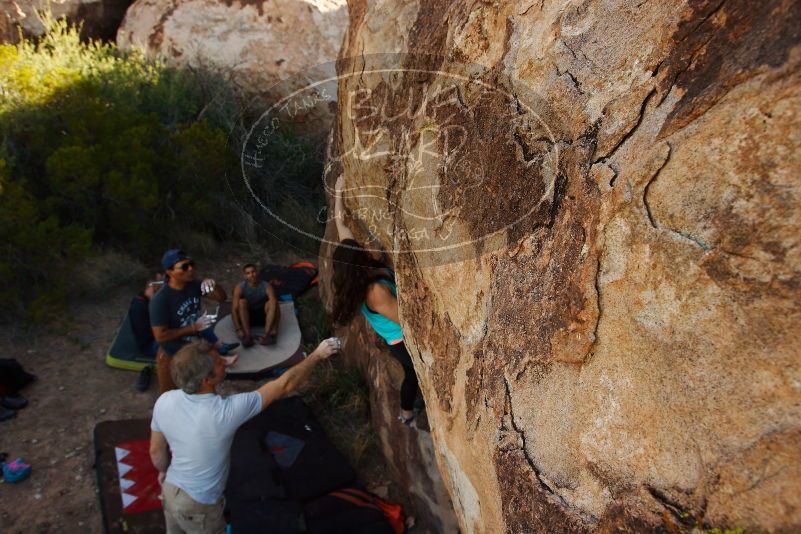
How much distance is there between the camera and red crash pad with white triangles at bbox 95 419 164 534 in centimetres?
347

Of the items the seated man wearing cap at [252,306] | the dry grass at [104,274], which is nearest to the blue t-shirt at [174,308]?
the seated man wearing cap at [252,306]

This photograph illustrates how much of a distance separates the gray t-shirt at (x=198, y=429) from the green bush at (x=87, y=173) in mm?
3128

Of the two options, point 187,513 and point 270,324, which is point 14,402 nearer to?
point 270,324

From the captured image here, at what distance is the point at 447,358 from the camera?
2.18m

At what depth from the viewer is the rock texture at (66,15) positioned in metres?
7.76

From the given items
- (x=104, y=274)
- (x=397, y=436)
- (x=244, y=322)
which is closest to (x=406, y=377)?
(x=397, y=436)

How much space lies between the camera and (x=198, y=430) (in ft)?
8.10

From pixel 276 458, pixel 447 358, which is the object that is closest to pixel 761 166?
pixel 447 358

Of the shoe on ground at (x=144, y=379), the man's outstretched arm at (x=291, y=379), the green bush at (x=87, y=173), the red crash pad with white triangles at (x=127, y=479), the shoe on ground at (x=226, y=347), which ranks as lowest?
the red crash pad with white triangles at (x=127, y=479)

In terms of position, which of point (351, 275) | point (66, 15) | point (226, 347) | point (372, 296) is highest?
point (66, 15)

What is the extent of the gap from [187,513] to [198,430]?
0.48 metres

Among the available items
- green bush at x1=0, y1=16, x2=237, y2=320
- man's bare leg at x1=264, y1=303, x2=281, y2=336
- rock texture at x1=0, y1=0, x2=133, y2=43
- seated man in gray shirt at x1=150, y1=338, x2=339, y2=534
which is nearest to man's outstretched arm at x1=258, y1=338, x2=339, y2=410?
seated man in gray shirt at x1=150, y1=338, x2=339, y2=534

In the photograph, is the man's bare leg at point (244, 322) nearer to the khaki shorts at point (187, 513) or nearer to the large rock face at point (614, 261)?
the khaki shorts at point (187, 513)

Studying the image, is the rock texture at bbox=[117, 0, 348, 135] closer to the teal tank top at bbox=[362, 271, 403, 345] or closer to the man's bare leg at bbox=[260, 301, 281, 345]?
the man's bare leg at bbox=[260, 301, 281, 345]
